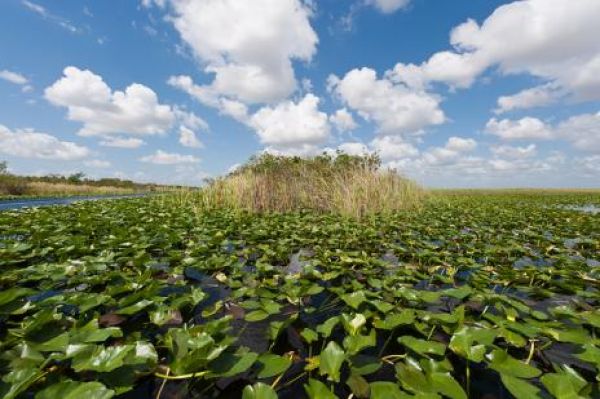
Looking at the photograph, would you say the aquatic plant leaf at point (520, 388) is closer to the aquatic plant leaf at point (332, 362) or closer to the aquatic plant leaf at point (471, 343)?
the aquatic plant leaf at point (471, 343)

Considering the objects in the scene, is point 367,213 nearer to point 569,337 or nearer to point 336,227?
point 336,227

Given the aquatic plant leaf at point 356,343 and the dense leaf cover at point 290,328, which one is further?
the aquatic plant leaf at point 356,343

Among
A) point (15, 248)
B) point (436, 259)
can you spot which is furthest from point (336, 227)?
point (15, 248)

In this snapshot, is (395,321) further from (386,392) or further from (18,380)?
(18,380)

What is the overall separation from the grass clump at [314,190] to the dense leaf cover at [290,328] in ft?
14.3

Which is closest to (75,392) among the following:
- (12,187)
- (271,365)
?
(271,365)

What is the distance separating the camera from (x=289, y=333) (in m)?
1.79

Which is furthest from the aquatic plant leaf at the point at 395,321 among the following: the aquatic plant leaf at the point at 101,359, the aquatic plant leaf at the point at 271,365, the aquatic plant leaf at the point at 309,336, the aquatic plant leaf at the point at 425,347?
the aquatic plant leaf at the point at 101,359

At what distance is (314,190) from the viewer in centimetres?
930

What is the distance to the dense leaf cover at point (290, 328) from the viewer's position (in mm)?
1232

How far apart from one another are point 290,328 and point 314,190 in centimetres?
755

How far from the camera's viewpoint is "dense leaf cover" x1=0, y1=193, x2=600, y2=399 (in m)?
1.23

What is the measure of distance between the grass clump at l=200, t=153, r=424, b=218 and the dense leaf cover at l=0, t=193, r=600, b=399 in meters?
4.36

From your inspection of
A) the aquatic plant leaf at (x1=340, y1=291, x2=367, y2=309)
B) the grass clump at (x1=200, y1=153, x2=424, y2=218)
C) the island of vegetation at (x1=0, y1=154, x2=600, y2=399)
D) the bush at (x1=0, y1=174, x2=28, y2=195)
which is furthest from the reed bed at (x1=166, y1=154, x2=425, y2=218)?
the bush at (x1=0, y1=174, x2=28, y2=195)
